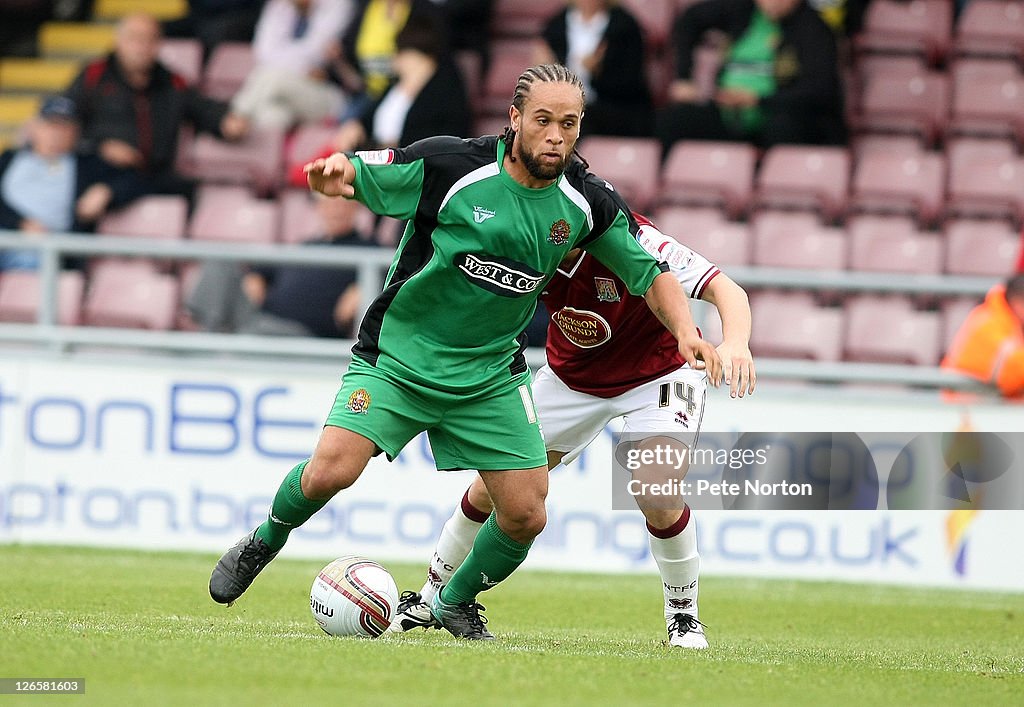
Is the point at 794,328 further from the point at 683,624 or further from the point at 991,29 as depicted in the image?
the point at 991,29

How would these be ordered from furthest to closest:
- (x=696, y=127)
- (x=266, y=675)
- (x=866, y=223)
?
(x=696, y=127) < (x=866, y=223) < (x=266, y=675)

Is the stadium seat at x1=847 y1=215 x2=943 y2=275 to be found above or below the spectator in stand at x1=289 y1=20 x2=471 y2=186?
below

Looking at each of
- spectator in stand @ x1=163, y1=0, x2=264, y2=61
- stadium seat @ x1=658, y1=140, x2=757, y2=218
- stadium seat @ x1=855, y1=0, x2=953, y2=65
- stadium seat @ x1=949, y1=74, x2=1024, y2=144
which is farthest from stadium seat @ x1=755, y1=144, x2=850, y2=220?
spectator in stand @ x1=163, y1=0, x2=264, y2=61

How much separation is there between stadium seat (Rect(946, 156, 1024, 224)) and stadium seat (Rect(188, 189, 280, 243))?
515cm

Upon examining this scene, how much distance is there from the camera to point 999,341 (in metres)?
9.50

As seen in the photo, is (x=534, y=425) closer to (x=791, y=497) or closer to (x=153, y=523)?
(x=791, y=497)

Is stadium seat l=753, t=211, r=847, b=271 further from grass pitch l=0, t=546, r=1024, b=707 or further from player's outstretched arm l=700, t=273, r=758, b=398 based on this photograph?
player's outstretched arm l=700, t=273, r=758, b=398

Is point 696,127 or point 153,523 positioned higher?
point 696,127

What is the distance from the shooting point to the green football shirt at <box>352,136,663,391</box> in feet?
19.0

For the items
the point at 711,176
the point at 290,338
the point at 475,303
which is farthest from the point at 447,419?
the point at 711,176

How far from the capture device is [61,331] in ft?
34.2

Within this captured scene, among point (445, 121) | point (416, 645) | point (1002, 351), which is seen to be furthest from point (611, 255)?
point (445, 121)

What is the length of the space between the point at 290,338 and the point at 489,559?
181 inches

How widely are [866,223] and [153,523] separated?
5.51 metres
